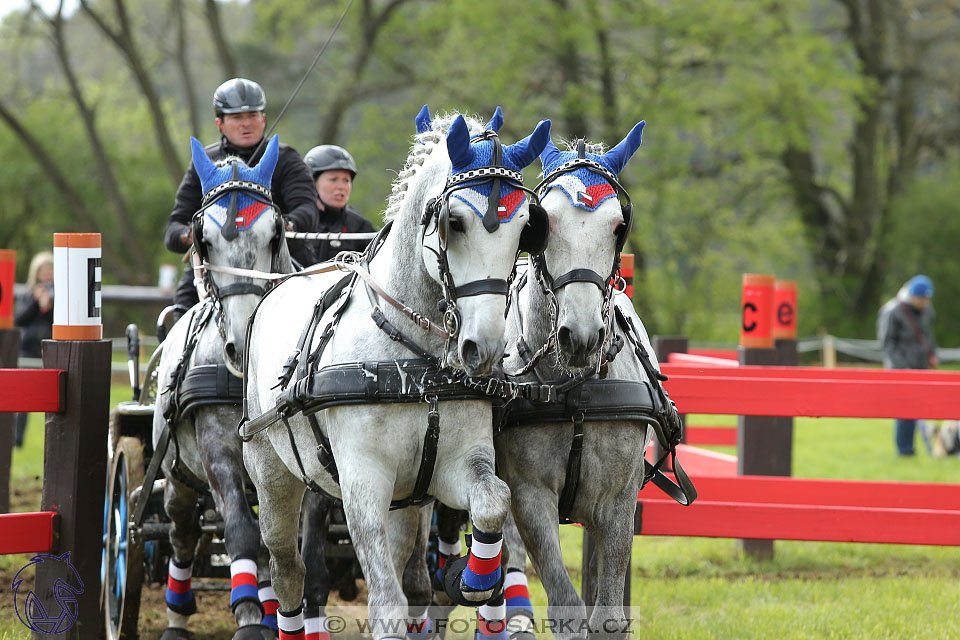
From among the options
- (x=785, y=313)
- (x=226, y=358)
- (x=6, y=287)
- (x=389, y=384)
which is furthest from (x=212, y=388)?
(x=785, y=313)

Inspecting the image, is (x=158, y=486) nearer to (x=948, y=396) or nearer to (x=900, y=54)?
(x=948, y=396)

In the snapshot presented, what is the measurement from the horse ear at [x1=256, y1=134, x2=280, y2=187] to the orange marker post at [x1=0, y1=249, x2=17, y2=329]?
418cm

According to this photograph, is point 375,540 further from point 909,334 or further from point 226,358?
point 909,334


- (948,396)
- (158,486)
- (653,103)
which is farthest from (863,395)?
(653,103)

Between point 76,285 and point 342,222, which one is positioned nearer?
point 76,285

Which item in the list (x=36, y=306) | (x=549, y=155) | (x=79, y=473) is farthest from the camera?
(x=36, y=306)

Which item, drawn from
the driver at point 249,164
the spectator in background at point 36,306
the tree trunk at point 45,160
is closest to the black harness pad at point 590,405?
the driver at point 249,164

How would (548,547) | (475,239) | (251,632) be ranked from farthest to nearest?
(251,632), (548,547), (475,239)

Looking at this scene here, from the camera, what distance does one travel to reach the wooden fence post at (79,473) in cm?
480

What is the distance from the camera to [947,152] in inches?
1046

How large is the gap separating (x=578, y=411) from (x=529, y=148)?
3.19 feet

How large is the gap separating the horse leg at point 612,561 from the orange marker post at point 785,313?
4.12 meters

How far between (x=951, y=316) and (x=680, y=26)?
348 inches

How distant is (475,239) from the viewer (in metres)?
3.28
